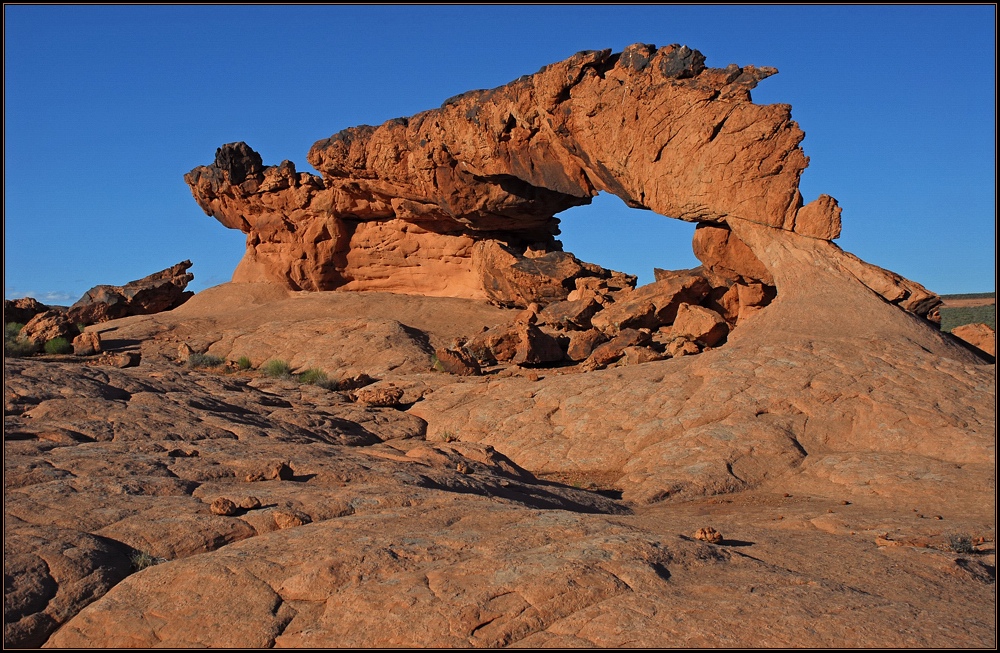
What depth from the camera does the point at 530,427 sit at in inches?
488

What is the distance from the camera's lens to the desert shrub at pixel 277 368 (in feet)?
62.5

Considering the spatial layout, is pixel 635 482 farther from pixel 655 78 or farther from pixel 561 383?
pixel 655 78

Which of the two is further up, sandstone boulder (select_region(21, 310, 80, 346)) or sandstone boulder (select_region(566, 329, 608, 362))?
sandstone boulder (select_region(21, 310, 80, 346))

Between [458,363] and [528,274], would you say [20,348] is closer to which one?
[458,363]

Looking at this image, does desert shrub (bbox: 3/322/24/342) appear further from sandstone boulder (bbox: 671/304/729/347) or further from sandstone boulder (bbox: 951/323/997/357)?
sandstone boulder (bbox: 951/323/997/357)

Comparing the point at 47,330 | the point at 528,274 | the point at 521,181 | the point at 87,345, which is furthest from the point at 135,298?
the point at 521,181

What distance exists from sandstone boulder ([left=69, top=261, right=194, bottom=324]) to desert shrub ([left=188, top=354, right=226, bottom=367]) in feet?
31.0

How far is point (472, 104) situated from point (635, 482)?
12.9m

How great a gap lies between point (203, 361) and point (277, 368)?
236 centimetres

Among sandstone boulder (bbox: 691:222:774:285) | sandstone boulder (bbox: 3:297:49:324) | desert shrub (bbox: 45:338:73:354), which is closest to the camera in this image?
sandstone boulder (bbox: 691:222:774:285)

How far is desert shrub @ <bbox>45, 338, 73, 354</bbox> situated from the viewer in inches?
830

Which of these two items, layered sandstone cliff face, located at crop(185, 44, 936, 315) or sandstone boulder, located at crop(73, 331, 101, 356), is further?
sandstone boulder, located at crop(73, 331, 101, 356)

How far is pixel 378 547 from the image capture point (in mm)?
5371

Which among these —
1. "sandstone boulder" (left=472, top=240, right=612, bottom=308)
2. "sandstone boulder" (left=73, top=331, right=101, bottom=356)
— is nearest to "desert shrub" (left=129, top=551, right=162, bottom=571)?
"sandstone boulder" (left=73, top=331, right=101, bottom=356)
